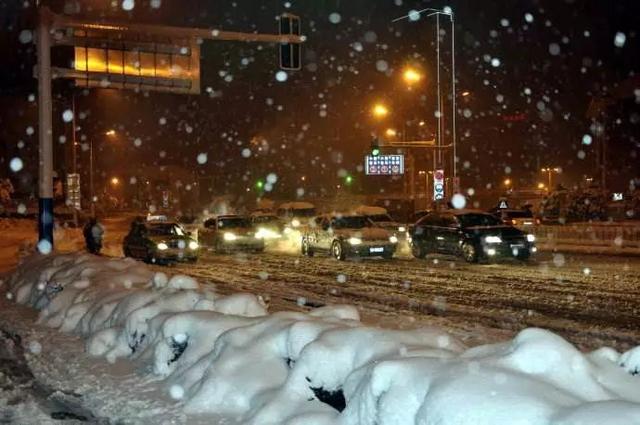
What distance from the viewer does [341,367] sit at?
A: 19.1 ft

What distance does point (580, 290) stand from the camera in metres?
15.4

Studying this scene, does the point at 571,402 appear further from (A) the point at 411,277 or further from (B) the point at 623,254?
(B) the point at 623,254

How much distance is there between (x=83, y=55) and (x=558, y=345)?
24112 mm

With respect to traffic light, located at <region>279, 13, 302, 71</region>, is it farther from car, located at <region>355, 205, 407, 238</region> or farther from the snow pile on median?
car, located at <region>355, 205, 407, 238</region>

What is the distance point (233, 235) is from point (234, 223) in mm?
787

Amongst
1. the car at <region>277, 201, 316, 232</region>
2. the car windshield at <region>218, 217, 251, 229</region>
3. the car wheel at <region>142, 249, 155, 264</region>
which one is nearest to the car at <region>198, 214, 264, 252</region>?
the car windshield at <region>218, 217, 251, 229</region>

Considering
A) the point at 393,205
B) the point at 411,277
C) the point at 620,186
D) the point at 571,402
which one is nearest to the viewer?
the point at 571,402

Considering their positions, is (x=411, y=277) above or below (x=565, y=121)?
below

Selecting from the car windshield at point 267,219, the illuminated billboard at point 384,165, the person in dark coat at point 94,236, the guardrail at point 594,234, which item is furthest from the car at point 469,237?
the illuminated billboard at point 384,165

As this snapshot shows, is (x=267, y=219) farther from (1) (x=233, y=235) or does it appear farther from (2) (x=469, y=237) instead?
(2) (x=469, y=237)

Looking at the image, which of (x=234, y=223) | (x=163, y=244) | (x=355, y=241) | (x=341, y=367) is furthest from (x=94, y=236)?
(x=341, y=367)

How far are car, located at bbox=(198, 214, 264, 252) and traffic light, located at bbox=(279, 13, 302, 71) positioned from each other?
12104 mm

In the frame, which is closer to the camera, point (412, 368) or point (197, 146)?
point (412, 368)

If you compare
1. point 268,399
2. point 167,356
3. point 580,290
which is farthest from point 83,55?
point 268,399
